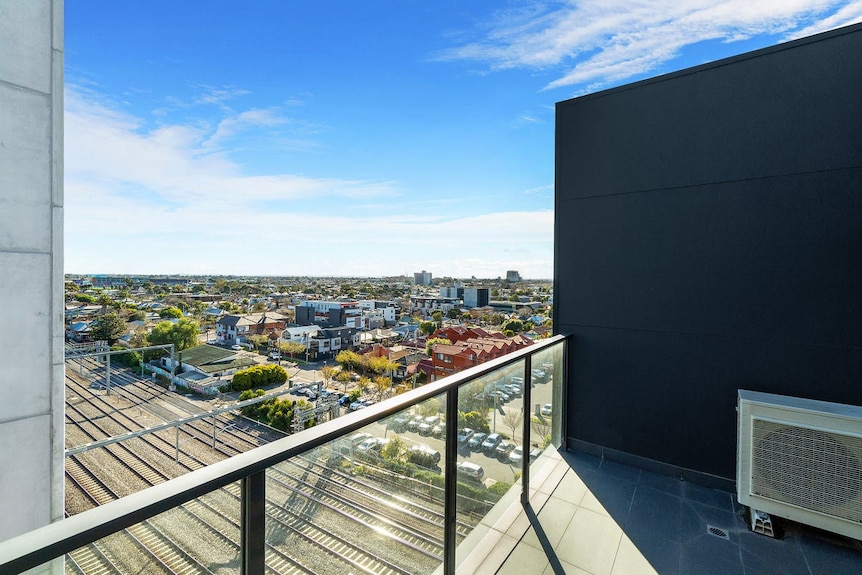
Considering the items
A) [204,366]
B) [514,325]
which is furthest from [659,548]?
[204,366]

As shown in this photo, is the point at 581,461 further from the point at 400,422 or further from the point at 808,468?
the point at 400,422

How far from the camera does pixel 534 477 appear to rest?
8.29 feet

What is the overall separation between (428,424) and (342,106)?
13466 millimetres

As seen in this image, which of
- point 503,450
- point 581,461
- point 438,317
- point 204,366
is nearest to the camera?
point 503,450

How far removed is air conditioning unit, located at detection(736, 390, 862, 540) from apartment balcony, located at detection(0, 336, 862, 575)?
20 centimetres

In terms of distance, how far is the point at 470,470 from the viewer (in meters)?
1.76

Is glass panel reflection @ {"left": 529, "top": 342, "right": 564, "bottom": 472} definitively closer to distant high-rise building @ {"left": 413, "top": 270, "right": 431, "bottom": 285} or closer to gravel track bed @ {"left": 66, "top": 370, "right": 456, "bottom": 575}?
gravel track bed @ {"left": 66, "top": 370, "right": 456, "bottom": 575}

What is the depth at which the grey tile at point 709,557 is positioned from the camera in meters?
1.81

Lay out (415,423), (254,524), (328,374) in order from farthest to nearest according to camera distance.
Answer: (328,374) → (415,423) → (254,524)

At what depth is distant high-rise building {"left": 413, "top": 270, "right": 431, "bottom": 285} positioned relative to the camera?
32.6m

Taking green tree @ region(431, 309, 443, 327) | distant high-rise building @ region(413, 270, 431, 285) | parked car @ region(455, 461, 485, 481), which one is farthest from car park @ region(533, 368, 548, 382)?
distant high-rise building @ region(413, 270, 431, 285)

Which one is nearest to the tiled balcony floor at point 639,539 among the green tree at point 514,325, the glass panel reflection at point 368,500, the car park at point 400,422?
the glass panel reflection at point 368,500

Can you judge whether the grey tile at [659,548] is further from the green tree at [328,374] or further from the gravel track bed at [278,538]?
the green tree at [328,374]

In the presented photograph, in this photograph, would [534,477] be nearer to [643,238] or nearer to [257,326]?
[643,238]
